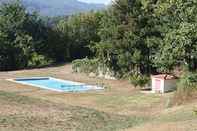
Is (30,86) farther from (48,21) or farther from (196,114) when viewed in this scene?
(48,21)

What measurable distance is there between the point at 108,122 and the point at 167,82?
10.2m

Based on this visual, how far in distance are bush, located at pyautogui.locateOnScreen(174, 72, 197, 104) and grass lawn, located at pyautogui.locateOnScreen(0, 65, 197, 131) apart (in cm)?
86

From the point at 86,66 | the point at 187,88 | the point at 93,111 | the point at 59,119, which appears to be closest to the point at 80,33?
the point at 86,66

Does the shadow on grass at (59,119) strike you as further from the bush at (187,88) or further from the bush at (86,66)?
the bush at (86,66)

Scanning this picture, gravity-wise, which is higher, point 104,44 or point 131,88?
point 104,44

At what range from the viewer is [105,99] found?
2622cm

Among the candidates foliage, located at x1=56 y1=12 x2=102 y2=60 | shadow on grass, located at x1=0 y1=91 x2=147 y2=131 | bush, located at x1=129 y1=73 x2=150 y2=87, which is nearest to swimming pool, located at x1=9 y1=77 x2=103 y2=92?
bush, located at x1=129 y1=73 x2=150 y2=87

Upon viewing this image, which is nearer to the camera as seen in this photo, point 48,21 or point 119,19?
point 119,19

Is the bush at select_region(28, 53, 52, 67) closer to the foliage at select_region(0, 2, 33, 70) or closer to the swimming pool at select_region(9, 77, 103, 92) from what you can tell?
the foliage at select_region(0, 2, 33, 70)

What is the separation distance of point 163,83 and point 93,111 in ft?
24.9

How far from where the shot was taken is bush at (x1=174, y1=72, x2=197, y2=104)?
2266 centimetres

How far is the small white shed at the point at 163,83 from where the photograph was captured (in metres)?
28.4

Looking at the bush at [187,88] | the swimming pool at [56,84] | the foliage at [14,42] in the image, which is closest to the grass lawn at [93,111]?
the bush at [187,88]

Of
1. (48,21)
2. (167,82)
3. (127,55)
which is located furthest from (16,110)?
(48,21)
